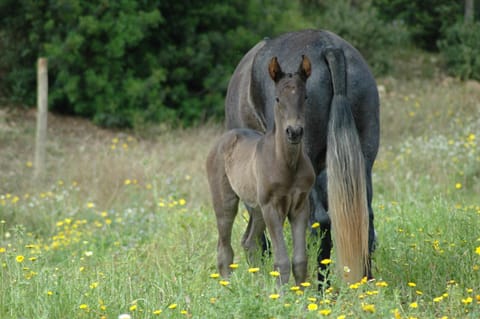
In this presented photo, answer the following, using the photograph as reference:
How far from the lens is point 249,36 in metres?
16.3

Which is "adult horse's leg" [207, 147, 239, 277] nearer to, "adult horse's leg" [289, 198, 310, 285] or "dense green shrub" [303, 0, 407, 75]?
"adult horse's leg" [289, 198, 310, 285]

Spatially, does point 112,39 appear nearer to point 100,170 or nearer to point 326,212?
point 100,170

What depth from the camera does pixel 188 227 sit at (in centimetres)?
752

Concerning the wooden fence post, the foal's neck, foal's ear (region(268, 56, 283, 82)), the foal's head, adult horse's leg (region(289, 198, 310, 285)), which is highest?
foal's ear (region(268, 56, 283, 82))

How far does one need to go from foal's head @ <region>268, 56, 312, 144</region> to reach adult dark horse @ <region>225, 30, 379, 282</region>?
615 millimetres

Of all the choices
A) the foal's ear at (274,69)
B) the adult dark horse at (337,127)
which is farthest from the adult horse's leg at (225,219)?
the foal's ear at (274,69)

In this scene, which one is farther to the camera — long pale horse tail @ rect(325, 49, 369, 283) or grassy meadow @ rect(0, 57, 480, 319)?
long pale horse tail @ rect(325, 49, 369, 283)

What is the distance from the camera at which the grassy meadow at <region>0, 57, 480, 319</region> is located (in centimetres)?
431

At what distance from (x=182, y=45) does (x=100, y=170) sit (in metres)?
5.34

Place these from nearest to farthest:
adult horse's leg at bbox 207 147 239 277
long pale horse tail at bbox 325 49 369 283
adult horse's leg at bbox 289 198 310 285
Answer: adult horse's leg at bbox 289 198 310 285 < long pale horse tail at bbox 325 49 369 283 < adult horse's leg at bbox 207 147 239 277

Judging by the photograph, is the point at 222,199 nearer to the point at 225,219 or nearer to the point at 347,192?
the point at 225,219

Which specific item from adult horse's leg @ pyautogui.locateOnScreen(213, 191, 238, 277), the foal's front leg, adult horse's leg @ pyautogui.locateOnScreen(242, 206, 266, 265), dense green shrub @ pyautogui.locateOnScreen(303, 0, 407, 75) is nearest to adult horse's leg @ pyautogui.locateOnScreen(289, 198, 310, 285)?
the foal's front leg

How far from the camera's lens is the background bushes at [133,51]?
15281mm

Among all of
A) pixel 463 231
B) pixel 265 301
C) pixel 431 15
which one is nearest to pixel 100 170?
pixel 463 231
